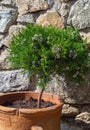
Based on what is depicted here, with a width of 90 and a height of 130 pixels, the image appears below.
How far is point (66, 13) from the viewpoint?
225 centimetres

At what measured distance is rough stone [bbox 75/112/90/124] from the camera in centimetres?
236

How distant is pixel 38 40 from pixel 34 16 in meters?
0.44

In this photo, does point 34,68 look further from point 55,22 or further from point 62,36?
point 55,22

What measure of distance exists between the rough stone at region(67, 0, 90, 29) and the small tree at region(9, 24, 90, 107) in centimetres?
22

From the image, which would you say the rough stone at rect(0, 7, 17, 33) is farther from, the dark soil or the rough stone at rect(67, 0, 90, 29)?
the dark soil

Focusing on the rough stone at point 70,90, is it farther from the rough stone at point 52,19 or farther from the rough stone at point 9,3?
the rough stone at point 9,3

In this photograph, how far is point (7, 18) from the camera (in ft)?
7.82

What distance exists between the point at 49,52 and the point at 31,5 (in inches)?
21.1

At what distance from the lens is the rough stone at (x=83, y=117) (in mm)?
2359

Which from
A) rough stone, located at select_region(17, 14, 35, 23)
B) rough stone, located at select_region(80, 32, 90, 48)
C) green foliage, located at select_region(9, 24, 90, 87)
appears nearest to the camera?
green foliage, located at select_region(9, 24, 90, 87)

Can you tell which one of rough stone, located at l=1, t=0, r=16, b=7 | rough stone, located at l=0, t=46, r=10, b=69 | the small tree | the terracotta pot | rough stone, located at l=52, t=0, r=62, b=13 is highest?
rough stone, located at l=1, t=0, r=16, b=7

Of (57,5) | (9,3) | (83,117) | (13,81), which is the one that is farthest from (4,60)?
(83,117)

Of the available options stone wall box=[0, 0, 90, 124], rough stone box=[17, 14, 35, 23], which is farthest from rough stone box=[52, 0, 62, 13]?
rough stone box=[17, 14, 35, 23]

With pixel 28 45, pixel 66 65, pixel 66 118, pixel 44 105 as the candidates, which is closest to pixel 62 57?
pixel 66 65
